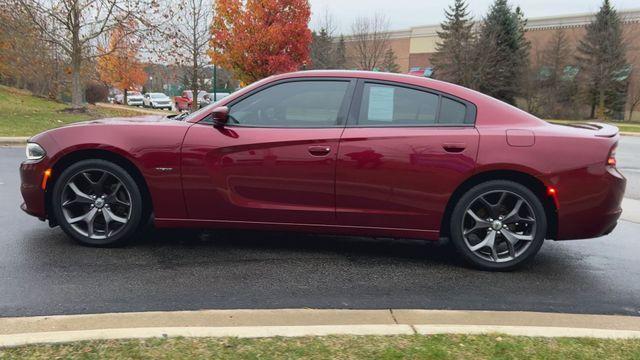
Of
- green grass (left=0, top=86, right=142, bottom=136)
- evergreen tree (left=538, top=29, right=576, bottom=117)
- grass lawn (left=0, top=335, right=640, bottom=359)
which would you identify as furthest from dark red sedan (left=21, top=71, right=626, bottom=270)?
evergreen tree (left=538, top=29, right=576, bottom=117)

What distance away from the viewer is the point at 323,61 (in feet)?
150

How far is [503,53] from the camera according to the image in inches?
1704

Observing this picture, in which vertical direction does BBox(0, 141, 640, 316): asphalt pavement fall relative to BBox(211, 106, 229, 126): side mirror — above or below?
below

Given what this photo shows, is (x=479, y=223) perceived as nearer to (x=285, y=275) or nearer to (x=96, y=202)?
(x=285, y=275)

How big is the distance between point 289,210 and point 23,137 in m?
11.5

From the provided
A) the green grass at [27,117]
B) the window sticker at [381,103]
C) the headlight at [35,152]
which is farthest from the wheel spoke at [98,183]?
the green grass at [27,117]

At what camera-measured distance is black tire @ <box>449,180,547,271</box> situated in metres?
4.16

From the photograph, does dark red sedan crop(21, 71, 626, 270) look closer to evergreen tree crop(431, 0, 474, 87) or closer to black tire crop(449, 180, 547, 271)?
black tire crop(449, 180, 547, 271)

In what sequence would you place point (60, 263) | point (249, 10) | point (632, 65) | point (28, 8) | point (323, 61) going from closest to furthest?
point (60, 263) → point (28, 8) → point (249, 10) → point (632, 65) → point (323, 61)

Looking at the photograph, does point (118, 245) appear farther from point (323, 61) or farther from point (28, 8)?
point (323, 61)

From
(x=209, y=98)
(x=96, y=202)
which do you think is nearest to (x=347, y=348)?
(x=96, y=202)

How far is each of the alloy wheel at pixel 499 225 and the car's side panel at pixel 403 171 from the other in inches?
10.2

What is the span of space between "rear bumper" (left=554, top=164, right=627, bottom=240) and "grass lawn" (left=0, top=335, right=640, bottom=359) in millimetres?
1362

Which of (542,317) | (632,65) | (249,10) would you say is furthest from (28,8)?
(632,65)
